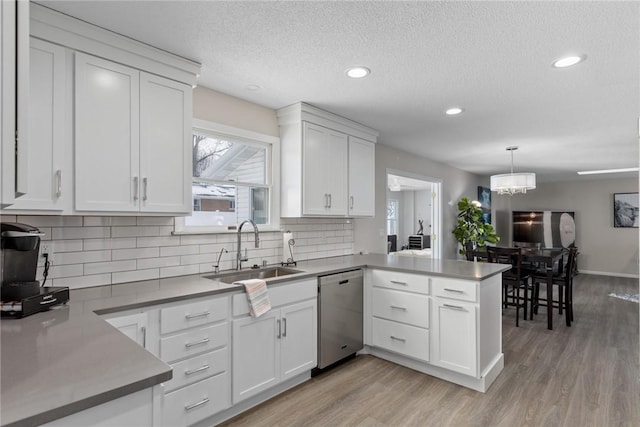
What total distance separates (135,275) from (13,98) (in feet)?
5.79

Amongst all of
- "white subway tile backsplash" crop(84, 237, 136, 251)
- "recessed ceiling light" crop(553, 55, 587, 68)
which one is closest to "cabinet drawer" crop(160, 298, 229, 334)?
"white subway tile backsplash" crop(84, 237, 136, 251)

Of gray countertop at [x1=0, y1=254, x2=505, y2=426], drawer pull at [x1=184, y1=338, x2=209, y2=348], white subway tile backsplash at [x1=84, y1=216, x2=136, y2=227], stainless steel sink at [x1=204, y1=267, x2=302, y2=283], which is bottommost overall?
drawer pull at [x1=184, y1=338, x2=209, y2=348]

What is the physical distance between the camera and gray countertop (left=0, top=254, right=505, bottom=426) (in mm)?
801

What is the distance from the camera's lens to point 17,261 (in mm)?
1547

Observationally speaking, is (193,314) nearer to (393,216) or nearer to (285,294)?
(285,294)

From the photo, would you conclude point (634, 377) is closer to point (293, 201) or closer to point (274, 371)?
point (274, 371)

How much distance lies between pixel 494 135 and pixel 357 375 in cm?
335

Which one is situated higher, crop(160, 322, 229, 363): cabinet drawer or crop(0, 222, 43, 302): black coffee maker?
crop(0, 222, 43, 302): black coffee maker

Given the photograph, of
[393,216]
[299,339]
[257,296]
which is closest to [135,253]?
[257,296]

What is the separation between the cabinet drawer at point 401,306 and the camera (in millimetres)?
2902

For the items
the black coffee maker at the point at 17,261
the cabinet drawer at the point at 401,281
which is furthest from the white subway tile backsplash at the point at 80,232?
the cabinet drawer at the point at 401,281

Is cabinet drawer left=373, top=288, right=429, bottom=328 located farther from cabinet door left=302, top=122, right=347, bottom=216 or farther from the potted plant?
the potted plant

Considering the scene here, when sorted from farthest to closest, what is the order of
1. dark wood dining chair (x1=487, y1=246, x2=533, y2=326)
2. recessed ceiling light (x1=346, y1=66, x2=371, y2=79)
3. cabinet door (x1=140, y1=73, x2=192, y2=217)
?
dark wood dining chair (x1=487, y1=246, x2=533, y2=326)
recessed ceiling light (x1=346, y1=66, x2=371, y2=79)
cabinet door (x1=140, y1=73, x2=192, y2=217)

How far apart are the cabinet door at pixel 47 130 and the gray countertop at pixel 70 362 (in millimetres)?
583
